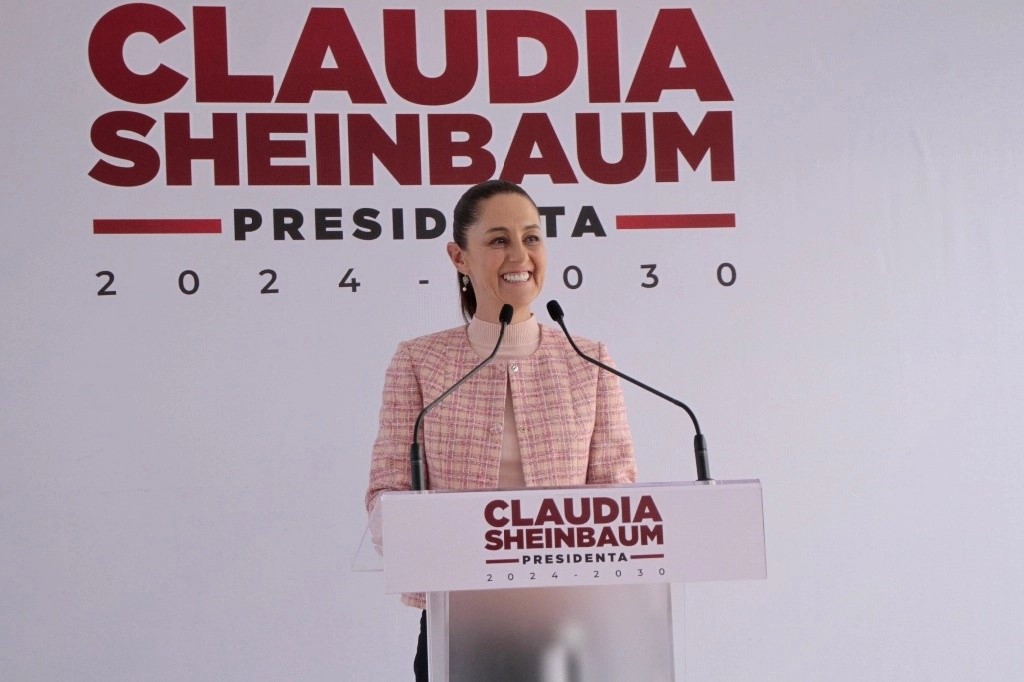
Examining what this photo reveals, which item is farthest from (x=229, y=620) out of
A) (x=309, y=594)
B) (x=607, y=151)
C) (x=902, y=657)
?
(x=902, y=657)

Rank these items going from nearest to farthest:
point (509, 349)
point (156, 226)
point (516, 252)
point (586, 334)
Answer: point (509, 349), point (516, 252), point (156, 226), point (586, 334)

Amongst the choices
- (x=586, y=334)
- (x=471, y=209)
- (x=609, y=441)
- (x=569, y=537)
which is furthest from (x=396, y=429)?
(x=586, y=334)

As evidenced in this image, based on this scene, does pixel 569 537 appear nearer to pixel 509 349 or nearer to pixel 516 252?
pixel 509 349

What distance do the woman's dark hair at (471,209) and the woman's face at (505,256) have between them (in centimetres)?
1

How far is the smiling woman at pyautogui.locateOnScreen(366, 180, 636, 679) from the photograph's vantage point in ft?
7.10

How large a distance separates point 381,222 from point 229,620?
1.14m

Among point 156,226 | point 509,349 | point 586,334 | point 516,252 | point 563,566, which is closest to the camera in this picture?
point 563,566

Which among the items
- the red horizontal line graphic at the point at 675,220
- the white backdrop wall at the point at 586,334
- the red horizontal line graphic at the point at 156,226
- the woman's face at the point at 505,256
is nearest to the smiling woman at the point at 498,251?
the woman's face at the point at 505,256

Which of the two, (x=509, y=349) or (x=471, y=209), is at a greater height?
(x=471, y=209)

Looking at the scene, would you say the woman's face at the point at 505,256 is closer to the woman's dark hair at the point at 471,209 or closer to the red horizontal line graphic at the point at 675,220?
the woman's dark hair at the point at 471,209

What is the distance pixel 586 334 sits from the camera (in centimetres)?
308

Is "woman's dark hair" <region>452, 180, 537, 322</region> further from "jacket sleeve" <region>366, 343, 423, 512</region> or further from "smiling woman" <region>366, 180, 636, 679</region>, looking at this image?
"jacket sleeve" <region>366, 343, 423, 512</region>

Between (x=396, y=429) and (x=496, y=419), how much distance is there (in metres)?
0.20

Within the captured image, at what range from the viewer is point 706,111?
3172mm
